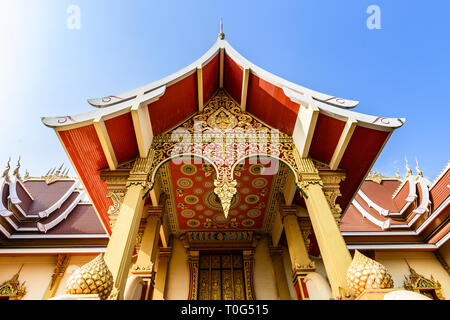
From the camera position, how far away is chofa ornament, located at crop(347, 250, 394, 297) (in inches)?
99.1

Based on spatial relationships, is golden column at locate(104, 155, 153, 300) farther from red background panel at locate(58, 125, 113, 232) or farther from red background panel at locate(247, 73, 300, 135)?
red background panel at locate(247, 73, 300, 135)

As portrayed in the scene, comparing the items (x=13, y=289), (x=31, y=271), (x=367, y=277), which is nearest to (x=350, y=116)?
(x=367, y=277)

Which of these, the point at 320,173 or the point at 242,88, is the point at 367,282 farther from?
the point at 242,88

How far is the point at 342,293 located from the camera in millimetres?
2934

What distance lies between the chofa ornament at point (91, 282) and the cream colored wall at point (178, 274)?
407 cm

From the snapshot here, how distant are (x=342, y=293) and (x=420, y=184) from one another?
20.4 ft

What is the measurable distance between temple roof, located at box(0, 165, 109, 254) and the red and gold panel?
254cm

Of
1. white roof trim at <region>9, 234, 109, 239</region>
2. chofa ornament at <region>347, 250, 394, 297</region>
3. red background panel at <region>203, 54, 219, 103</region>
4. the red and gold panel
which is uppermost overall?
red background panel at <region>203, 54, 219, 103</region>

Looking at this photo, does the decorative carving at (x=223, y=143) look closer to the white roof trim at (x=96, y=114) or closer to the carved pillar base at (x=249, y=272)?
the white roof trim at (x=96, y=114)

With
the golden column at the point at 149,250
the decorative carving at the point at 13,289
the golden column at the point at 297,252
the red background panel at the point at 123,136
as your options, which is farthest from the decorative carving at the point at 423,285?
the decorative carving at the point at 13,289

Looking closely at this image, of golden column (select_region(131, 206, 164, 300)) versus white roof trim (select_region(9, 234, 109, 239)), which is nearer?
golden column (select_region(131, 206, 164, 300))

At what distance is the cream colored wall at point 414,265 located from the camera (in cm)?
681

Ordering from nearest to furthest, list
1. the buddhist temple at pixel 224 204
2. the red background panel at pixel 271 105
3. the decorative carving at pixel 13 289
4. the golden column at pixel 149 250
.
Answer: the buddhist temple at pixel 224 204 → the golden column at pixel 149 250 → the red background panel at pixel 271 105 → the decorative carving at pixel 13 289

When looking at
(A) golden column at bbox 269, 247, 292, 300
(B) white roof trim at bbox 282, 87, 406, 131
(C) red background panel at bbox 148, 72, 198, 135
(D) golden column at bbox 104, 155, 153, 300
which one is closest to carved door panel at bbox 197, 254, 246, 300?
(A) golden column at bbox 269, 247, 292, 300
